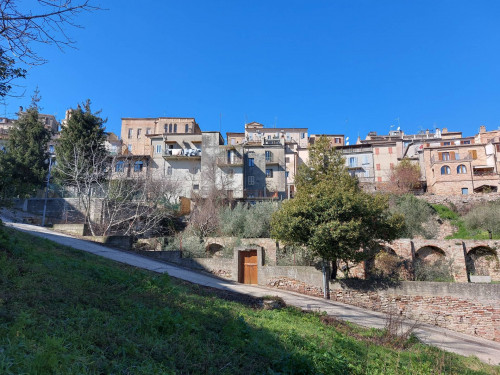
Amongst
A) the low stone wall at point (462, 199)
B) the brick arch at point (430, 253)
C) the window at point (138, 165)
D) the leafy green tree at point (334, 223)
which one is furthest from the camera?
the window at point (138, 165)

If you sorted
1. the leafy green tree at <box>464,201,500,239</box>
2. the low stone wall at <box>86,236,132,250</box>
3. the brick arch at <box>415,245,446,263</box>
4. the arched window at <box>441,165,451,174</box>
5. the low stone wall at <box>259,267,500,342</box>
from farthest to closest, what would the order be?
the arched window at <box>441,165,451,174</box>, the leafy green tree at <box>464,201,500,239</box>, the brick arch at <box>415,245,446,263</box>, the low stone wall at <box>86,236,132,250</box>, the low stone wall at <box>259,267,500,342</box>

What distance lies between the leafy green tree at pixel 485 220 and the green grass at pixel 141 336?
24.2 meters

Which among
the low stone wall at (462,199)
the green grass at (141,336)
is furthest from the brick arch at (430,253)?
the low stone wall at (462,199)

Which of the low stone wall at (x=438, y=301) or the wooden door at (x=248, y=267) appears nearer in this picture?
the low stone wall at (x=438, y=301)

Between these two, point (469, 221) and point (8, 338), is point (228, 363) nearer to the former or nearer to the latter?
point (8, 338)

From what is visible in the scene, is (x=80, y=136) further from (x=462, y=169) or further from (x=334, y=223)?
(x=462, y=169)

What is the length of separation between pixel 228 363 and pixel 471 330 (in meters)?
13.8

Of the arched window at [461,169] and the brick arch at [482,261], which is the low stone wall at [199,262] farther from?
the arched window at [461,169]

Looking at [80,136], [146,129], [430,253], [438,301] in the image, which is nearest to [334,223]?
[438,301]

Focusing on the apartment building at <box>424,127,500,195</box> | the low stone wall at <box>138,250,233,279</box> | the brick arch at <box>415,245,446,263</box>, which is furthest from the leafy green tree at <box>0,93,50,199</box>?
the apartment building at <box>424,127,500,195</box>

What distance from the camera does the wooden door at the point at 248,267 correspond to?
18266 mm

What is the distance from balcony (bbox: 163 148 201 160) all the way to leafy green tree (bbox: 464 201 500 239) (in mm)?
30646

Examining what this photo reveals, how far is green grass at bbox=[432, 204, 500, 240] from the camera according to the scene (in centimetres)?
2747

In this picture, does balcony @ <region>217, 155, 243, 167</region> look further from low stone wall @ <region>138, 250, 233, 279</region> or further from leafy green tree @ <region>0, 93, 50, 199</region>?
low stone wall @ <region>138, 250, 233, 279</region>
